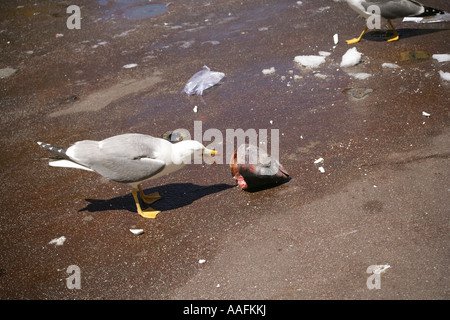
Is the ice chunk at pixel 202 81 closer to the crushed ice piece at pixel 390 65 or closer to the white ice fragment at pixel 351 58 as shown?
the white ice fragment at pixel 351 58

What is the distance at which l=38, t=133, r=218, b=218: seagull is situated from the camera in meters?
3.99

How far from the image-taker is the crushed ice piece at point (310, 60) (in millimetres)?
6501

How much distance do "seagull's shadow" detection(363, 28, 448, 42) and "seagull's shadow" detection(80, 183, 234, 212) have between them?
4458 mm

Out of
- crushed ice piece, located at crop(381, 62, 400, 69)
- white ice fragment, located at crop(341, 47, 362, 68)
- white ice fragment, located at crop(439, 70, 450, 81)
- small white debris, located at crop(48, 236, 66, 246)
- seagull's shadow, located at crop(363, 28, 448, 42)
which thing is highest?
seagull's shadow, located at crop(363, 28, 448, 42)

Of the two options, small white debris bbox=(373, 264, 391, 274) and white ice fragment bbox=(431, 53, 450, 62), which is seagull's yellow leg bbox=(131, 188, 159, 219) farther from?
white ice fragment bbox=(431, 53, 450, 62)

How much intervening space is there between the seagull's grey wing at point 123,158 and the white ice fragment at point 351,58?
12.1 feet

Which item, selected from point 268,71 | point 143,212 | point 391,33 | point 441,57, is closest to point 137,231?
point 143,212

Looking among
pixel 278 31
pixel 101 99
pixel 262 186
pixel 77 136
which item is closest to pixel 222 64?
pixel 278 31

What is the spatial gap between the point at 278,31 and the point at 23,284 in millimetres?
6235

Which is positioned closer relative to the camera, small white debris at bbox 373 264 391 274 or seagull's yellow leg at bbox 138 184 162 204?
small white debris at bbox 373 264 391 274

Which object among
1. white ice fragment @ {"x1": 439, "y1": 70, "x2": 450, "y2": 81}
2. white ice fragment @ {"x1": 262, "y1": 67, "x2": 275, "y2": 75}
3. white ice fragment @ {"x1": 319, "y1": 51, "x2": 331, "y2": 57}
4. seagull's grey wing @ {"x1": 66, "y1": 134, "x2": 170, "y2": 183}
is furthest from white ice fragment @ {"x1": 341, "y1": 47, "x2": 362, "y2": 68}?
seagull's grey wing @ {"x1": 66, "y1": 134, "x2": 170, "y2": 183}

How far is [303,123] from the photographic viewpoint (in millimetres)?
5293

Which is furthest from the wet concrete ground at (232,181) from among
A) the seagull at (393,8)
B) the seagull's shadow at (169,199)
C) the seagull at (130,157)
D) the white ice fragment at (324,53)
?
the seagull at (130,157)
